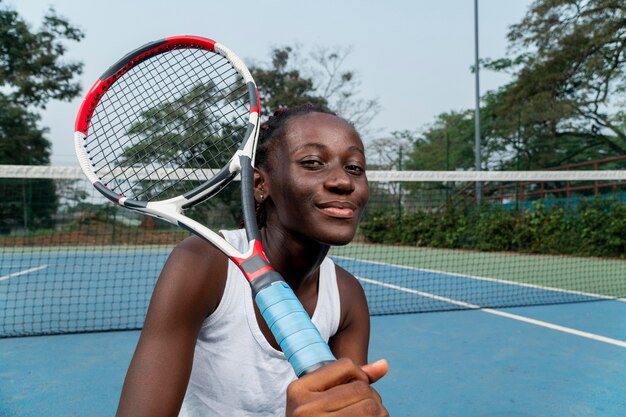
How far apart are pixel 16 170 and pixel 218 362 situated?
3934 mm

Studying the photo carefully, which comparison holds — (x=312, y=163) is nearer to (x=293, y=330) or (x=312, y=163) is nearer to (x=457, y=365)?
(x=293, y=330)

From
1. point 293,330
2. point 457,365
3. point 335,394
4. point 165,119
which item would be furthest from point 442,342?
point 335,394

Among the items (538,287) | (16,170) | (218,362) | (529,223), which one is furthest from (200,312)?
(529,223)

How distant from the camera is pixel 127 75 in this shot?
7.31 feet

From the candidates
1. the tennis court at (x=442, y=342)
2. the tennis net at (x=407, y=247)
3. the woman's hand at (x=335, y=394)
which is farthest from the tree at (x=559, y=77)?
the woman's hand at (x=335, y=394)

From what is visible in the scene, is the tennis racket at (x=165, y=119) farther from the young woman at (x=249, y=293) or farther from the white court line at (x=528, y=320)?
the white court line at (x=528, y=320)

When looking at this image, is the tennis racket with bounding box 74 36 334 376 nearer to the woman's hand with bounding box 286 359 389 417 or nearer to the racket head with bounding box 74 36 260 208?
the racket head with bounding box 74 36 260 208

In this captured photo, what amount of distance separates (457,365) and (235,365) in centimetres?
279

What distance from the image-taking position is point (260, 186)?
1778 millimetres

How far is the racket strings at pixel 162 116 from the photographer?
215 cm

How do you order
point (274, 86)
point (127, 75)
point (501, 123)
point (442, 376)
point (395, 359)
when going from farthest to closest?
Answer: point (274, 86) → point (501, 123) → point (395, 359) → point (442, 376) → point (127, 75)

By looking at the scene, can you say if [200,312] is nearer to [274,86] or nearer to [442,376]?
[442,376]

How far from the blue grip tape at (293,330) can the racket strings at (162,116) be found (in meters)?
0.95

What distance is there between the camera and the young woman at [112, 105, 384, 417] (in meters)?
1.44
